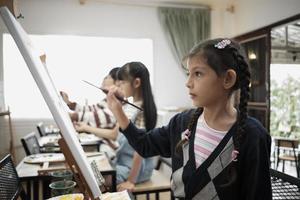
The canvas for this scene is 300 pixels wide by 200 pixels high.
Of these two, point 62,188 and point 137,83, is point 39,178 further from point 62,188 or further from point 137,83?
point 137,83

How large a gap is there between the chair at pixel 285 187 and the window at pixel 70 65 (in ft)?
8.76

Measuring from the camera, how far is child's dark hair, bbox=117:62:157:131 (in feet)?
5.01

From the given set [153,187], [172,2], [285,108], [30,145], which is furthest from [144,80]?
[172,2]

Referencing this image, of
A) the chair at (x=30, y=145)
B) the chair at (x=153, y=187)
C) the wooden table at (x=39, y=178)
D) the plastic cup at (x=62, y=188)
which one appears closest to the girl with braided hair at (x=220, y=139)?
the plastic cup at (x=62, y=188)

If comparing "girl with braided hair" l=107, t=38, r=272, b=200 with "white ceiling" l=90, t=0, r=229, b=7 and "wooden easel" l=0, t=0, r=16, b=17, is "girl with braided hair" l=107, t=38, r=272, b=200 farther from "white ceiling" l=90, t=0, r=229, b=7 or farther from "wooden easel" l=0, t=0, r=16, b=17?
"white ceiling" l=90, t=0, r=229, b=7

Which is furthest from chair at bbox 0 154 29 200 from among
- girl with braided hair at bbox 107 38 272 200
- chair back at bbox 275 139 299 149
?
chair back at bbox 275 139 299 149

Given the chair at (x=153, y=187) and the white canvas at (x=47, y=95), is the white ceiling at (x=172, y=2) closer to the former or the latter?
the chair at (x=153, y=187)

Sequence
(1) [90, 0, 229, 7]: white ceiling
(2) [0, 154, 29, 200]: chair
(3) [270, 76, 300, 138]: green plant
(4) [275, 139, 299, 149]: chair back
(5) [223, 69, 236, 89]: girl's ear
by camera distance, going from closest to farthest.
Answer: (5) [223, 69, 236, 89]: girl's ear → (2) [0, 154, 29, 200]: chair → (4) [275, 139, 299, 149]: chair back → (3) [270, 76, 300, 138]: green plant → (1) [90, 0, 229, 7]: white ceiling

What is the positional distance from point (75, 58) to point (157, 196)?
2.76 m

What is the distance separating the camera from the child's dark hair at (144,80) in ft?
5.01

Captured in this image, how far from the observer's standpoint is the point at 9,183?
1144 mm

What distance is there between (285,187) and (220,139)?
588 mm

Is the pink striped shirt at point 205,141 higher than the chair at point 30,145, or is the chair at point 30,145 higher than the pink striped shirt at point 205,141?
the pink striped shirt at point 205,141

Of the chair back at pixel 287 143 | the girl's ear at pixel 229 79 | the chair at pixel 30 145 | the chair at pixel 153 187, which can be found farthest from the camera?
the chair back at pixel 287 143
